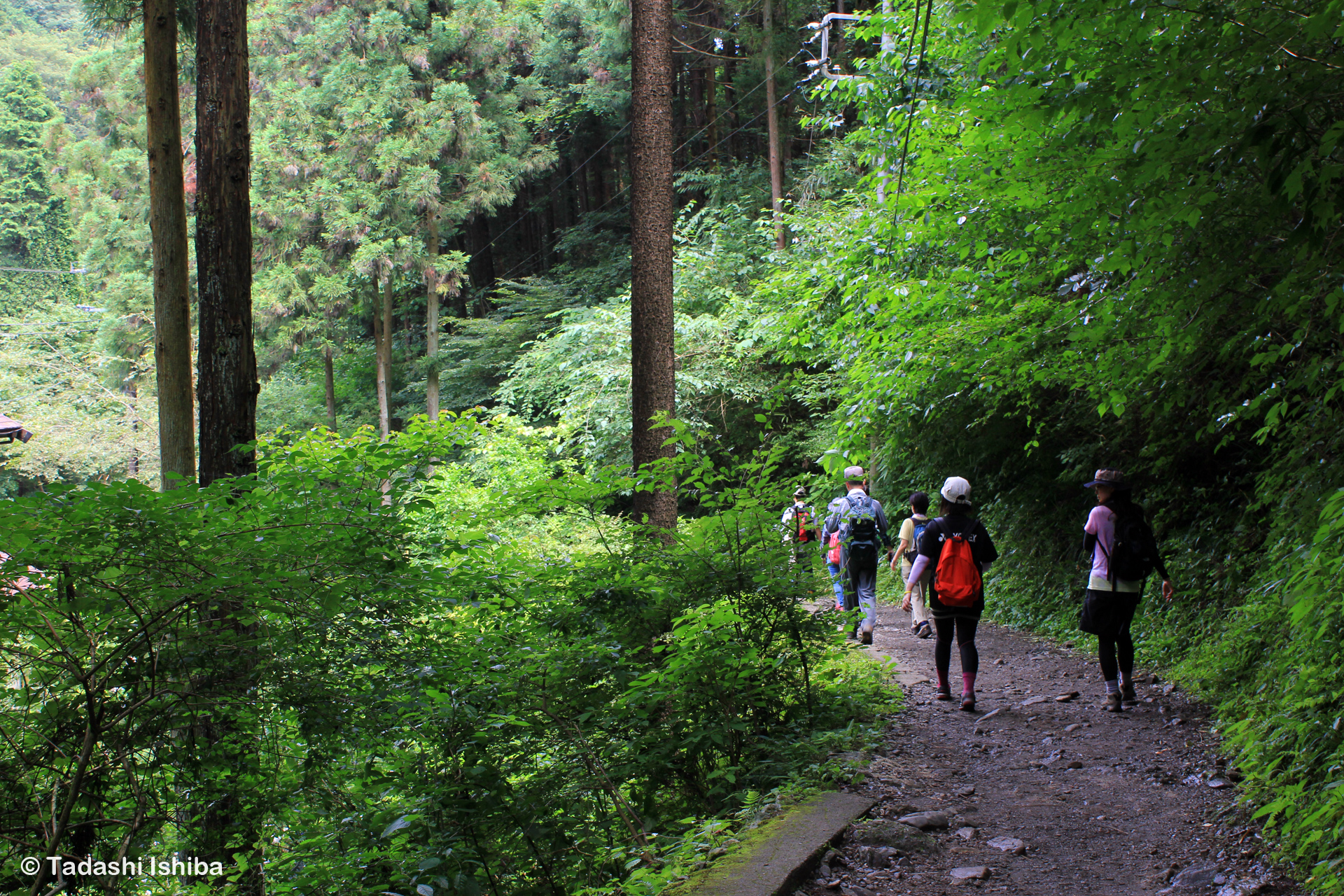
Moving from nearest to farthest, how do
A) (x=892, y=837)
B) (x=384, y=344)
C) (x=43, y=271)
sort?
1. (x=892, y=837)
2. (x=384, y=344)
3. (x=43, y=271)

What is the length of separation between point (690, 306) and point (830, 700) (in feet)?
59.4

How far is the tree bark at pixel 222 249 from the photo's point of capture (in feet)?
19.8

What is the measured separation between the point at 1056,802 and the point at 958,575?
207 centimetres

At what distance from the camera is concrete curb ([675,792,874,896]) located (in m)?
3.48

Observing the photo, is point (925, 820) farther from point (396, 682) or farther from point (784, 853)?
point (396, 682)

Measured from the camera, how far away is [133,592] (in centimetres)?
356

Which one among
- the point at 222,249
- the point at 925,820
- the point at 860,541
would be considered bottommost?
the point at 925,820

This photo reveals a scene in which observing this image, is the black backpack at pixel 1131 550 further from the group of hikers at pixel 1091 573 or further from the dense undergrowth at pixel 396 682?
the dense undergrowth at pixel 396 682

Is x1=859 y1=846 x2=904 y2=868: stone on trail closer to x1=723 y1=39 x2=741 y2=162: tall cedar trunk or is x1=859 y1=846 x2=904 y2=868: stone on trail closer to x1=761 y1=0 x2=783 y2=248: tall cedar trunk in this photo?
x1=761 y1=0 x2=783 y2=248: tall cedar trunk

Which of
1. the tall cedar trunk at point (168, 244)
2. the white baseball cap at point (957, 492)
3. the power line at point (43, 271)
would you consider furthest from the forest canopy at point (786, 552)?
the power line at point (43, 271)

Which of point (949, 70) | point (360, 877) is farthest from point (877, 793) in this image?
point (949, 70)

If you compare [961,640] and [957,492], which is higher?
[957,492]

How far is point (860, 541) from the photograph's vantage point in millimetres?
9133

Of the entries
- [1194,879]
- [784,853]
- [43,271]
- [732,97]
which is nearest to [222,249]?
Answer: [784,853]
